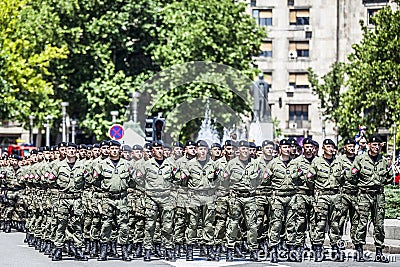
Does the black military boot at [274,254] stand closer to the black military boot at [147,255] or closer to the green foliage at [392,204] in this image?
the black military boot at [147,255]

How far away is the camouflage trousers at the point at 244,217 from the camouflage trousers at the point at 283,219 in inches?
12.2

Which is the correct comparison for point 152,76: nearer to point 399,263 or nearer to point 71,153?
point 71,153

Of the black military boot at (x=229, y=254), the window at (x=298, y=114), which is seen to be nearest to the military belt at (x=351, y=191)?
the black military boot at (x=229, y=254)

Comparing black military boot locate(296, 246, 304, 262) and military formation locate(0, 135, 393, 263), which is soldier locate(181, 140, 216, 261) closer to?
military formation locate(0, 135, 393, 263)

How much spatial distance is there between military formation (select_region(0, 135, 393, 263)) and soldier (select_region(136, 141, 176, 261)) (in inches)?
0.7

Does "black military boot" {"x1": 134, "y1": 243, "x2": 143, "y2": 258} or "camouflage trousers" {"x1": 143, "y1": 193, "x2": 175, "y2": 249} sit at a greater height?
"camouflage trousers" {"x1": 143, "y1": 193, "x2": 175, "y2": 249}

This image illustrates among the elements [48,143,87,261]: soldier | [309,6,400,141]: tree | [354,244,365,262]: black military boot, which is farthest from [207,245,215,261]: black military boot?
[309,6,400,141]: tree

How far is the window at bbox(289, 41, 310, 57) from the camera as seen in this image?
64.5 metres

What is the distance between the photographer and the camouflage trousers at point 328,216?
50.8 feet

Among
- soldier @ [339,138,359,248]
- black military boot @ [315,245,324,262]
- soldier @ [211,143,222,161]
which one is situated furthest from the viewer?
soldier @ [211,143,222,161]

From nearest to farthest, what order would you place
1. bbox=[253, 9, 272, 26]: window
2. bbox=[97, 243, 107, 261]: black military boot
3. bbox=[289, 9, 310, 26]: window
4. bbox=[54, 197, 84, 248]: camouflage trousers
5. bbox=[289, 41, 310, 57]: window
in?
bbox=[97, 243, 107, 261]: black military boot
bbox=[54, 197, 84, 248]: camouflage trousers
bbox=[289, 9, 310, 26]: window
bbox=[289, 41, 310, 57]: window
bbox=[253, 9, 272, 26]: window

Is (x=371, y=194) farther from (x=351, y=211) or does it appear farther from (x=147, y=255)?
(x=147, y=255)

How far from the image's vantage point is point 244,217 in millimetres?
15906

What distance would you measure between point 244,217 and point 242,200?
30 centimetres
